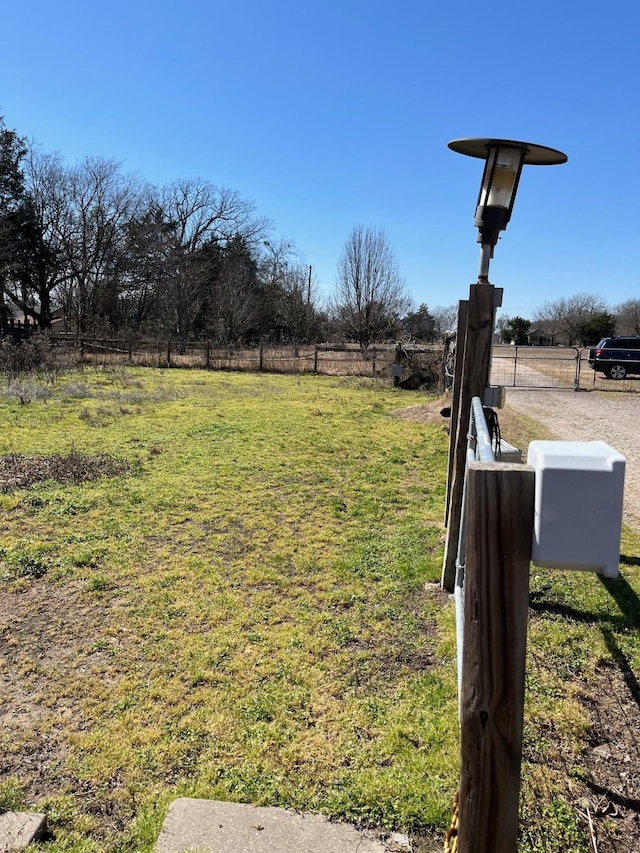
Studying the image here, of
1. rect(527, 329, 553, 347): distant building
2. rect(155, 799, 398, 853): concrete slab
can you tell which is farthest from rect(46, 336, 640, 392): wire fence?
rect(527, 329, 553, 347): distant building

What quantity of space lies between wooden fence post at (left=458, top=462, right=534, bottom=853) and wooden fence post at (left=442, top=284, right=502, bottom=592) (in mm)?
2069

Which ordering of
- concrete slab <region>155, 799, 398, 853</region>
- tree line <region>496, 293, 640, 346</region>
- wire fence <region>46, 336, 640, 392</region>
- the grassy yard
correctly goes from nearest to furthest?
concrete slab <region>155, 799, 398, 853</region>
the grassy yard
wire fence <region>46, 336, 640, 392</region>
tree line <region>496, 293, 640, 346</region>

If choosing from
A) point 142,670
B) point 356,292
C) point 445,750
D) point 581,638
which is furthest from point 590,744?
point 356,292

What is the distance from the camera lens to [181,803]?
1.87 m

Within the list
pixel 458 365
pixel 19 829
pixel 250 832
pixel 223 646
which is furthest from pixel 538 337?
pixel 19 829

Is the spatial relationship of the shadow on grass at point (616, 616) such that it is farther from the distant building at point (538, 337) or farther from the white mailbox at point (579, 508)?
the distant building at point (538, 337)

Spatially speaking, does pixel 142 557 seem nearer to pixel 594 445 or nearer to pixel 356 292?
pixel 594 445

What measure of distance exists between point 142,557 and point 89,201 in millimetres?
35890

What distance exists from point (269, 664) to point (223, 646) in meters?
0.30

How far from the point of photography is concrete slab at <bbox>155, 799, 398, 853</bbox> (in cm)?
171

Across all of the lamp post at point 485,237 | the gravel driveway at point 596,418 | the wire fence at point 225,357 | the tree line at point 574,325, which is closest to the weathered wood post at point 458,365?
the lamp post at point 485,237

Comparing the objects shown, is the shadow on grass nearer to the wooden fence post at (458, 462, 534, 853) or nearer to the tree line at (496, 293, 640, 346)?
the wooden fence post at (458, 462, 534, 853)

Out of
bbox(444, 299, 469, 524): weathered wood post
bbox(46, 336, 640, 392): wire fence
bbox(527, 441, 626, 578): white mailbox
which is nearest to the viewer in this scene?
bbox(527, 441, 626, 578): white mailbox

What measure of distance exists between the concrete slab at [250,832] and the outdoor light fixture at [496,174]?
2789 mm
